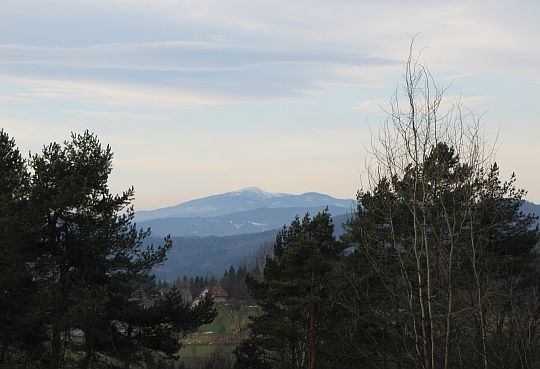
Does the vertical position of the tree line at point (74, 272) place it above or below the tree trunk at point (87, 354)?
above

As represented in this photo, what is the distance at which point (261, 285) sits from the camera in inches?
1110

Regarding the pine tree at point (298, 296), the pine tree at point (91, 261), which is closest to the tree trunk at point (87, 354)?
the pine tree at point (91, 261)

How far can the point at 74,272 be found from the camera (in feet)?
63.6

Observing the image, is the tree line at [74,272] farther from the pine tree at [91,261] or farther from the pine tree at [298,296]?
the pine tree at [298,296]

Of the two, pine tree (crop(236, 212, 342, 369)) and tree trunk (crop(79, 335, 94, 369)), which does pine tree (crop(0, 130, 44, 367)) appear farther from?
pine tree (crop(236, 212, 342, 369))

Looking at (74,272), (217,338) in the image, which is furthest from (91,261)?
(217,338)

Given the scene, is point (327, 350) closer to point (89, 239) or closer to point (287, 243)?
point (287, 243)

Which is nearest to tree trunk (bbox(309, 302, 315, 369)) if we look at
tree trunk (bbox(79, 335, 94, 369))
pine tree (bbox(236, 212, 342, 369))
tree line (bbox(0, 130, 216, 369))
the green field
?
pine tree (bbox(236, 212, 342, 369))

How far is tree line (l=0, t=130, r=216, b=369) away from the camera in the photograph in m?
18.0

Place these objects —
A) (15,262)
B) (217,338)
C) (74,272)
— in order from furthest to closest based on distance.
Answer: (217,338), (74,272), (15,262)

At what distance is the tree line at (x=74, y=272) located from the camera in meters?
18.0

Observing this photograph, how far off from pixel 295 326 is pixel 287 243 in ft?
12.2

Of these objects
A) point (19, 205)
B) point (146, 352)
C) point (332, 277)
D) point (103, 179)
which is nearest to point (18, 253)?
point (19, 205)

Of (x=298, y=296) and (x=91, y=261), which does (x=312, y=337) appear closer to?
(x=298, y=296)
